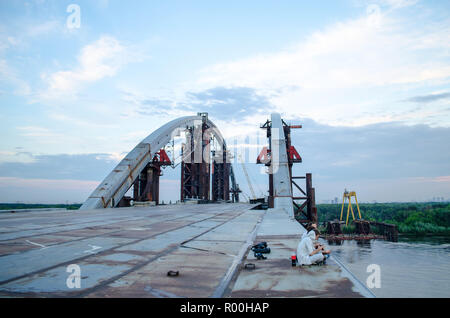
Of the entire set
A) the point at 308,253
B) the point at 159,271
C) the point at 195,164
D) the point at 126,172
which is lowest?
the point at 159,271

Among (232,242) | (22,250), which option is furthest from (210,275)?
(22,250)

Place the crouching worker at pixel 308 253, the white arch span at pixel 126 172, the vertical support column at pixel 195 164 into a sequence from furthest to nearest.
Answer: the vertical support column at pixel 195 164 < the white arch span at pixel 126 172 < the crouching worker at pixel 308 253

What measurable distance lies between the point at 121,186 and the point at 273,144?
16.1 metres

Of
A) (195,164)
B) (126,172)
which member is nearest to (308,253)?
(126,172)

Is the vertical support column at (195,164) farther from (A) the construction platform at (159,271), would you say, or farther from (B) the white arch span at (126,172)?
(A) the construction platform at (159,271)

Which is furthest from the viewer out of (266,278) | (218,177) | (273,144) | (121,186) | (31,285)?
(218,177)

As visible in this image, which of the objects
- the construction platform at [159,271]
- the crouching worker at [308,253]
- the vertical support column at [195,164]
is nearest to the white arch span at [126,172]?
the vertical support column at [195,164]

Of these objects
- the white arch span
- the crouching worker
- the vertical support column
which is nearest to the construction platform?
the crouching worker

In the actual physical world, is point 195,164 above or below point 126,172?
above

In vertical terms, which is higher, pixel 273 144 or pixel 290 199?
pixel 273 144

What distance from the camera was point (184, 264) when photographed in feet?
18.1

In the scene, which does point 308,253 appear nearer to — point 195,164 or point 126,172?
point 126,172

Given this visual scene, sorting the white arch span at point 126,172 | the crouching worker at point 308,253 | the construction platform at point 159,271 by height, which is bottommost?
the construction platform at point 159,271
